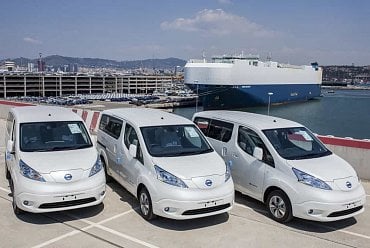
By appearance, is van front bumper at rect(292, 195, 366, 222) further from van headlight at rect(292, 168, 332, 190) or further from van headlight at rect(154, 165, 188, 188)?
van headlight at rect(154, 165, 188, 188)

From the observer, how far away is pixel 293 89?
98812 millimetres

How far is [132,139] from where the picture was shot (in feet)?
21.4

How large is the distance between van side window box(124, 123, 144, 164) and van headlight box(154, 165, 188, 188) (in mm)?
544

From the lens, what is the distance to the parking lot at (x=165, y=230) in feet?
16.7

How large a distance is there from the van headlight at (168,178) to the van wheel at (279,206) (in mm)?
1597

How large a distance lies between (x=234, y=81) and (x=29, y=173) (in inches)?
2914

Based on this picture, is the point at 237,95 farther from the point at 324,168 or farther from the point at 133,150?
the point at 133,150

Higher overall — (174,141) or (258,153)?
(174,141)

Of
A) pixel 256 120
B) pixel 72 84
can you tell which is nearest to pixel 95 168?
pixel 256 120

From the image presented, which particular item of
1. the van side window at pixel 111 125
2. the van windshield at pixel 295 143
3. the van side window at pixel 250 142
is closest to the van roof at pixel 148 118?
the van side window at pixel 111 125

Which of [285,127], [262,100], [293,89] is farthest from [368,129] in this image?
[285,127]

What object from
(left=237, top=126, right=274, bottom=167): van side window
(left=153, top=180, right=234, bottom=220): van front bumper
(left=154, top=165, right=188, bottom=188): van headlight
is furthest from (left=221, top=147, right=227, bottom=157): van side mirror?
(left=154, top=165, right=188, bottom=188): van headlight

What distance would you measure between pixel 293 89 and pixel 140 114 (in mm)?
96693

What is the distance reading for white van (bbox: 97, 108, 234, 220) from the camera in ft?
17.6
